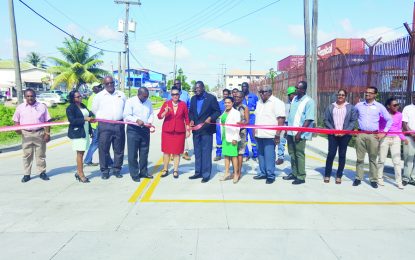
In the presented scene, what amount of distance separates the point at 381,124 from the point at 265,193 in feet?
8.36

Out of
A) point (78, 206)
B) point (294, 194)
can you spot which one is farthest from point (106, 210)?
point (294, 194)

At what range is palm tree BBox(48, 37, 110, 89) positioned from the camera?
1565 inches

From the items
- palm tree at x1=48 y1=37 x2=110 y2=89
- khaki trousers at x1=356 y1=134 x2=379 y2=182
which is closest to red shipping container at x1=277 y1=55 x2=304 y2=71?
palm tree at x1=48 y1=37 x2=110 y2=89

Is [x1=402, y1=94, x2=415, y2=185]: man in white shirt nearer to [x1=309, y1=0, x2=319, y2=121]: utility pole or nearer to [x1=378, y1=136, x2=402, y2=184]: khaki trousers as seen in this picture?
[x1=378, y1=136, x2=402, y2=184]: khaki trousers

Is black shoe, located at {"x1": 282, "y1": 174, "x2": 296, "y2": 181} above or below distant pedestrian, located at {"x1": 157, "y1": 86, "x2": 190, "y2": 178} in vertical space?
below

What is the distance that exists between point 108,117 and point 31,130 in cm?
139

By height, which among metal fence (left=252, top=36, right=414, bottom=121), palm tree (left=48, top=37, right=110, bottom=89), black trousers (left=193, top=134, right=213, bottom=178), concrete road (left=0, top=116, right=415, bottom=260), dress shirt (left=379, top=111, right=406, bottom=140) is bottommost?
concrete road (left=0, top=116, right=415, bottom=260)

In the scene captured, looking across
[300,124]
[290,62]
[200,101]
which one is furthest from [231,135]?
[290,62]

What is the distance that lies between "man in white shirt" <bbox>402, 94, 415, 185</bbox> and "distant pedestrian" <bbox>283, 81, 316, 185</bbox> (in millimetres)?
1724

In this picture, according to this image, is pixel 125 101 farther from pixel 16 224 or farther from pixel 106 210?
pixel 16 224

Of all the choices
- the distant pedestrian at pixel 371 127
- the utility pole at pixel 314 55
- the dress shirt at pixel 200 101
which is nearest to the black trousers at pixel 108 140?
the dress shirt at pixel 200 101

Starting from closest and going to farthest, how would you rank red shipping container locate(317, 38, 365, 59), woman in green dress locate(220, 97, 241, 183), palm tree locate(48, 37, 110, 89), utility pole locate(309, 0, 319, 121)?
woman in green dress locate(220, 97, 241, 183), utility pole locate(309, 0, 319, 121), red shipping container locate(317, 38, 365, 59), palm tree locate(48, 37, 110, 89)

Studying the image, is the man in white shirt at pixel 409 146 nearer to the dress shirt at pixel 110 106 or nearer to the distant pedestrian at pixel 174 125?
the distant pedestrian at pixel 174 125

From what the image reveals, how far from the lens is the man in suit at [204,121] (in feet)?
22.0
